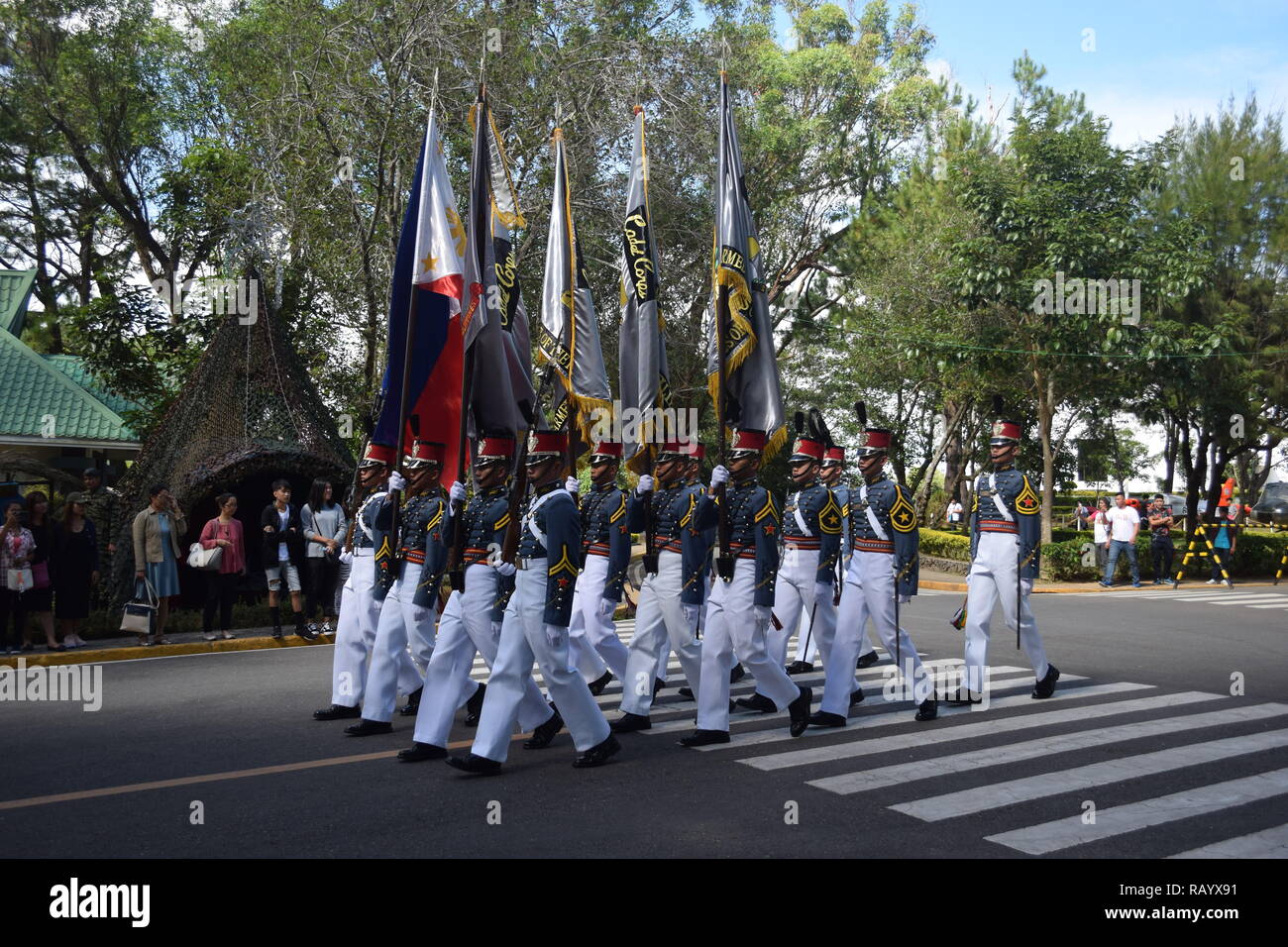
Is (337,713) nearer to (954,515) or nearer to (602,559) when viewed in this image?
(602,559)

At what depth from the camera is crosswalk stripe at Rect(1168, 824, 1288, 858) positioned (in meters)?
5.01

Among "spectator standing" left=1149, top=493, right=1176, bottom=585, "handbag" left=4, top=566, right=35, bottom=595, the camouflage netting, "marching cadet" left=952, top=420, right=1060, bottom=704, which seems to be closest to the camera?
"marching cadet" left=952, top=420, right=1060, bottom=704

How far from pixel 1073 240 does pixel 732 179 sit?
13883 mm

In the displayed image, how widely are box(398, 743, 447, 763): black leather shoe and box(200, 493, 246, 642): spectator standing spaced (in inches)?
277

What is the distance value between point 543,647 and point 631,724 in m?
1.52

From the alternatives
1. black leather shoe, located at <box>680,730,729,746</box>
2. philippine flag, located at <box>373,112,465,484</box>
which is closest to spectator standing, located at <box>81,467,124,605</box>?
philippine flag, located at <box>373,112,465,484</box>

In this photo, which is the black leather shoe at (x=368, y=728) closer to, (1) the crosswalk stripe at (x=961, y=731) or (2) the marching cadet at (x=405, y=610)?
(2) the marching cadet at (x=405, y=610)

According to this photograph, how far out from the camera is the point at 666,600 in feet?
26.0

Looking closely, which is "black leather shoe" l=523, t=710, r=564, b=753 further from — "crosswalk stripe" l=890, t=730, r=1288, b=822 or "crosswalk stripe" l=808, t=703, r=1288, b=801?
"crosswalk stripe" l=890, t=730, r=1288, b=822

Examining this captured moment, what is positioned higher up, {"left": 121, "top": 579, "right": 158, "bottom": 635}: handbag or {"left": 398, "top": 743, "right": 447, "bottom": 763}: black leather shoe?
{"left": 121, "top": 579, "right": 158, "bottom": 635}: handbag

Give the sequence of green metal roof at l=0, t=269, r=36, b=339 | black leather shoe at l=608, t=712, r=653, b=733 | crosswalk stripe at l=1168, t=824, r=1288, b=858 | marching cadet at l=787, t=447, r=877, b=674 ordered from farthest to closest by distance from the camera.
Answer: green metal roof at l=0, t=269, r=36, b=339 → marching cadet at l=787, t=447, r=877, b=674 → black leather shoe at l=608, t=712, r=653, b=733 → crosswalk stripe at l=1168, t=824, r=1288, b=858

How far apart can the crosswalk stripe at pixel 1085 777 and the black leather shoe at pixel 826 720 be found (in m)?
1.73
